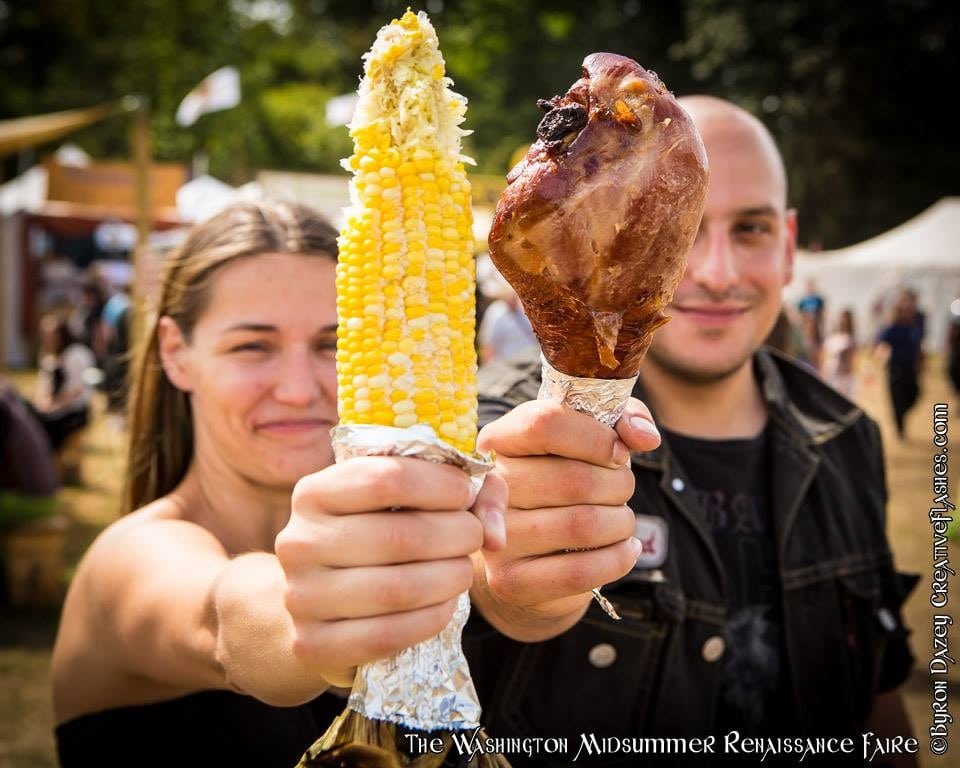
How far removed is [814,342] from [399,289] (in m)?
13.5

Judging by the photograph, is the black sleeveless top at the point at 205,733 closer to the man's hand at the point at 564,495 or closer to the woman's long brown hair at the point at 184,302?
the woman's long brown hair at the point at 184,302

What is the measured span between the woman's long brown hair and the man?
0.80 m

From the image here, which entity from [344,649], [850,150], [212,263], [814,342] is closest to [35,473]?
[212,263]

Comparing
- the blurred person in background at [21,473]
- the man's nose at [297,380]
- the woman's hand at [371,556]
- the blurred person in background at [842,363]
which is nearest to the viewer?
the woman's hand at [371,556]

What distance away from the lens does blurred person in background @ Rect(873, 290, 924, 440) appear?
1330cm

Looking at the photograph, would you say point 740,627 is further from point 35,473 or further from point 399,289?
point 35,473

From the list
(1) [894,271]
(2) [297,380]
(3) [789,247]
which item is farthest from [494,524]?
(1) [894,271]

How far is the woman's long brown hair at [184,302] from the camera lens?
2.54 m

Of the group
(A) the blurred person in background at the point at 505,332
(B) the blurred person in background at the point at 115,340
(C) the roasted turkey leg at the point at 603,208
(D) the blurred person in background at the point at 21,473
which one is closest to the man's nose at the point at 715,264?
(C) the roasted turkey leg at the point at 603,208

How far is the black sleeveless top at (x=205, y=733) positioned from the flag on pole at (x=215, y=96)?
36.2 feet

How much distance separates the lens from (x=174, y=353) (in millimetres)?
2633

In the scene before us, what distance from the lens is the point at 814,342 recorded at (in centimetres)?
1355

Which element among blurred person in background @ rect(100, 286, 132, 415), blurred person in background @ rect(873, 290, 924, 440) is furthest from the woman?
blurred person in background @ rect(873, 290, 924, 440)

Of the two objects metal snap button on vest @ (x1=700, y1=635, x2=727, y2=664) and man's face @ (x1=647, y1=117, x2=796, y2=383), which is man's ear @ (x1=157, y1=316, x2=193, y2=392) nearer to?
man's face @ (x1=647, y1=117, x2=796, y2=383)
